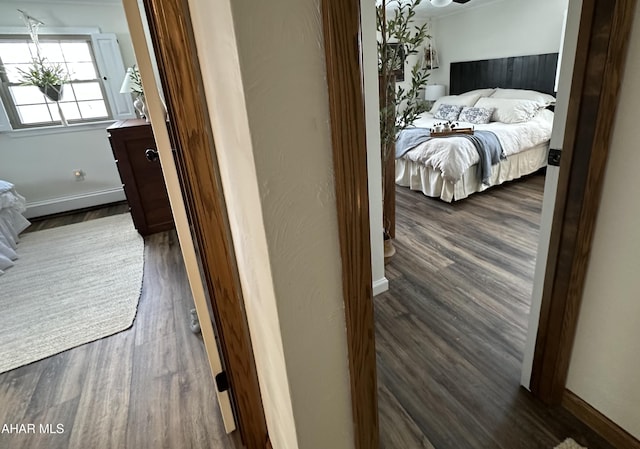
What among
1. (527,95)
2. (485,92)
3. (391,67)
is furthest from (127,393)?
(485,92)

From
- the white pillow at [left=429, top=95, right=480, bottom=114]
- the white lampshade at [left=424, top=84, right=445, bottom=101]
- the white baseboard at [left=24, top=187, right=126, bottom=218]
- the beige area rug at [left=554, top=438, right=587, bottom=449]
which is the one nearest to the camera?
the beige area rug at [left=554, top=438, right=587, bottom=449]

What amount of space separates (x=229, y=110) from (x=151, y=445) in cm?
145

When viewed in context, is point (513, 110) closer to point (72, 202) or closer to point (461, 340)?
point (461, 340)

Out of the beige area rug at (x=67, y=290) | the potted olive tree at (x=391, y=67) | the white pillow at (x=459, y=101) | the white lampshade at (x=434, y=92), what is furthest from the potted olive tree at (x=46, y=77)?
the white lampshade at (x=434, y=92)

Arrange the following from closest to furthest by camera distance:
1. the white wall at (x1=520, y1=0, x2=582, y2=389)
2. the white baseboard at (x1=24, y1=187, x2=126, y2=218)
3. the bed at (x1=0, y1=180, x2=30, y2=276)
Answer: the white wall at (x1=520, y1=0, x2=582, y2=389), the bed at (x1=0, y1=180, x2=30, y2=276), the white baseboard at (x1=24, y1=187, x2=126, y2=218)

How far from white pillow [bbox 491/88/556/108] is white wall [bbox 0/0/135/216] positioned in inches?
195

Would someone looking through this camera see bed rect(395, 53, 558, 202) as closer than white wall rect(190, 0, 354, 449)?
No

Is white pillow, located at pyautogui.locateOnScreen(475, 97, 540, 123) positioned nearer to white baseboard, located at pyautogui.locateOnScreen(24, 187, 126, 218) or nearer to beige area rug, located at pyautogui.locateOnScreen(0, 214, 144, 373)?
beige area rug, located at pyautogui.locateOnScreen(0, 214, 144, 373)

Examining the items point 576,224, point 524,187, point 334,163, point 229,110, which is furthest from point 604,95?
point 524,187

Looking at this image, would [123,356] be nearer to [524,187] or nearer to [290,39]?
[290,39]

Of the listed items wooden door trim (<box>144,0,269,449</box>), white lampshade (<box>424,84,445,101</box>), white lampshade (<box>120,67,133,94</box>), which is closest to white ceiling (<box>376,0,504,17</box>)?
white lampshade (<box>424,84,445,101</box>)

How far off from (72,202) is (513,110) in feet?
18.4

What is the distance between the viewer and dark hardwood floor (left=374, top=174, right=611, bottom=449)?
1283mm

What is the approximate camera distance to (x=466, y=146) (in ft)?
11.0
